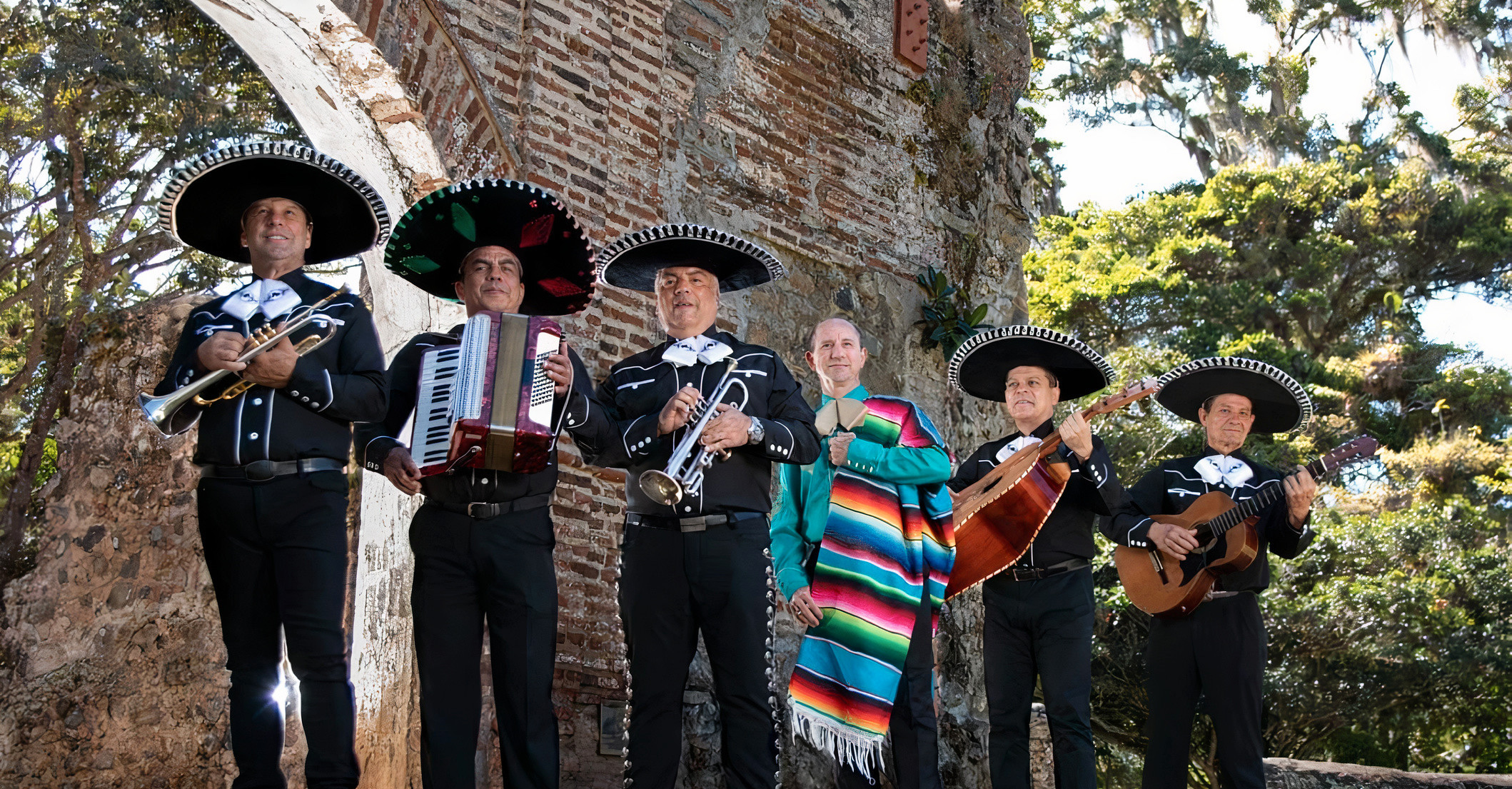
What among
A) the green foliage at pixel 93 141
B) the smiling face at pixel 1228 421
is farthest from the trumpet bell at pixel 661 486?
the green foliage at pixel 93 141

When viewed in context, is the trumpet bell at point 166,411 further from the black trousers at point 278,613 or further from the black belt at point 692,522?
the black belt at point 692,522

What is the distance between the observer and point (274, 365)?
3.62 metres

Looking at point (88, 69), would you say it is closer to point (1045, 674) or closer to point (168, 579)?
point (168, 579)

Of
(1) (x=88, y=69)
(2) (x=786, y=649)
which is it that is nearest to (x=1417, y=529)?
(2) (x=786, y=649)

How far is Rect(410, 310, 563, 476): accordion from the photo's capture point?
372cm

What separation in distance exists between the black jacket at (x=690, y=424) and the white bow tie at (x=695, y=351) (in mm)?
27

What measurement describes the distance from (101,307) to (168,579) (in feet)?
16.3

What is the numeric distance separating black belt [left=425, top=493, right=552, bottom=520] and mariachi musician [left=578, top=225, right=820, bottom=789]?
278 mm

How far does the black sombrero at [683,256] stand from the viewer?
4.32 metres

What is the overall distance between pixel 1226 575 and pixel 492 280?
3.06 meters

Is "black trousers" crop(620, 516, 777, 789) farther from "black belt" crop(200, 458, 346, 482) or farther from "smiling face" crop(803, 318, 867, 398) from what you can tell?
"black belt" crop(200, 458, 346, 482)

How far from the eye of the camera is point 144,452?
255 inches

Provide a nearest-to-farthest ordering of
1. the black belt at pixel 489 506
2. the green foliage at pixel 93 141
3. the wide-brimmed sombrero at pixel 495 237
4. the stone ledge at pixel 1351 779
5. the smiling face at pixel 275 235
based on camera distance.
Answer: the black belt at pixel 489 506 < the smiling face at pixel 275 235 < the wide-brimmed sombrero at pixel 495 237 < the stone ledge at pixel 1351 779 < the green foliage at pixel 93 141

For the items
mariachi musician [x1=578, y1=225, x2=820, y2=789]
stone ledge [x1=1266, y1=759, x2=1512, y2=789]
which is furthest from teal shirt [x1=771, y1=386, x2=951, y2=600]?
stone ledge [x1=1266, y1=759, x2=1512, y2=789]
